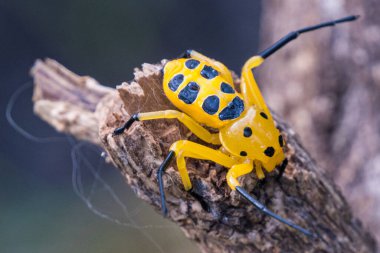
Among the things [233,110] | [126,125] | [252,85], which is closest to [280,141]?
[233,110]

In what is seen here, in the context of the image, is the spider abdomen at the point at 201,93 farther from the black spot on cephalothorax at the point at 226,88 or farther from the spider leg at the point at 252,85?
the spider leg at the point at 252,85

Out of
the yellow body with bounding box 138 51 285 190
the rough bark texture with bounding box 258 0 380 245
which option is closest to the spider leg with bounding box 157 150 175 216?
the yellow body with bounding box 138 51 285 190

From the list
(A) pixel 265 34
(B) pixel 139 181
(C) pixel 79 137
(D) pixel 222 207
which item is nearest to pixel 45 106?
(C) pixel 79 137

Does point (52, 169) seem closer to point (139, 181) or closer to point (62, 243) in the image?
point (62, 243)

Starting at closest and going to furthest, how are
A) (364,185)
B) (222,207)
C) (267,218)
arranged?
1. (222,207)
2. (267,218)
3. (364,185)

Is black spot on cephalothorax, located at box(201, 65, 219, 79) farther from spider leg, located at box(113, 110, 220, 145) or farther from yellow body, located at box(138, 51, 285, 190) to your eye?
spider leg, located at box(113, 110, 220, 145)

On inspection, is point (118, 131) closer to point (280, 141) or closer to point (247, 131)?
point (247, 131)
